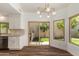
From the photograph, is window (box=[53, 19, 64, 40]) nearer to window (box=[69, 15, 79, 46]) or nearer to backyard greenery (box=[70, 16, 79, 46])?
window (box=[69, 15, 79, 46])

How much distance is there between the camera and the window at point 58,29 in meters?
7.39

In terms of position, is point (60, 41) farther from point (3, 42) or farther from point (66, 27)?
point (3, 42)

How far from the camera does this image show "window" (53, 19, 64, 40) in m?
7.39

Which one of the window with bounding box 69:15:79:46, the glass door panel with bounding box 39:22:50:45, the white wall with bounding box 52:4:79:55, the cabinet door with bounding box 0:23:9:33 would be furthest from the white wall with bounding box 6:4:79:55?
the cabinet door with bounding box 0:23:9:33

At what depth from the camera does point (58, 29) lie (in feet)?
25.7

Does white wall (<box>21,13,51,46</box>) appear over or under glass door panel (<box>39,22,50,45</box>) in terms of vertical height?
over

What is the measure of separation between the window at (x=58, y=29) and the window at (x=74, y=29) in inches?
46.5

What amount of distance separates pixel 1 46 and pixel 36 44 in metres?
2.47

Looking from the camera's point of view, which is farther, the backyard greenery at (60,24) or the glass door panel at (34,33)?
the glass door panel at (34,33)

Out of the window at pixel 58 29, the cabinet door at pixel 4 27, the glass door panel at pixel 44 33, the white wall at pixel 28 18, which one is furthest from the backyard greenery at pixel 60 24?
the cabinet door at pixel 4 27

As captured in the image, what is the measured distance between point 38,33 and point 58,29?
59.2 inches

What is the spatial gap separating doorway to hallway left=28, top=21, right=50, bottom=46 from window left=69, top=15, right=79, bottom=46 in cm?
263

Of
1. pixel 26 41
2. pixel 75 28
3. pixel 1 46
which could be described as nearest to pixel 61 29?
pixel 75 28

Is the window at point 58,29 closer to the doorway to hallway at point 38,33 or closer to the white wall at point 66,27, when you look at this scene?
the white wall at point 66,27
